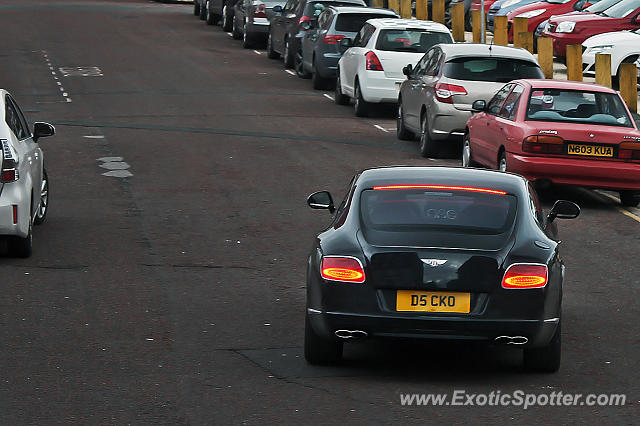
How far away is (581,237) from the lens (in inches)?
587

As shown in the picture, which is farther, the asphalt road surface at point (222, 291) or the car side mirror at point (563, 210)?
the car side mirror at point (563, 210)

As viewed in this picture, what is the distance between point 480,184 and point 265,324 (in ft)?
6.51

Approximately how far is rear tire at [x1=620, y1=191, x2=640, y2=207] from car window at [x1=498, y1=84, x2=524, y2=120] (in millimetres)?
1546

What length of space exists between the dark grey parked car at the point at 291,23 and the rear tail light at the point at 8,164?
19.1m

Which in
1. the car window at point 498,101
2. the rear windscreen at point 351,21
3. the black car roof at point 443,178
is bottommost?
the rear windscreen at point 351,21

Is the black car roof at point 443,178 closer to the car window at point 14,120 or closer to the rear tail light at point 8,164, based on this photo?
the rear tail light at point 8,164

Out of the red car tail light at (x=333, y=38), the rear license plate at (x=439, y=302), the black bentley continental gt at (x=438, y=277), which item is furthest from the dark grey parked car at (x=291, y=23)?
the rear license plate at (x=439, y=302)

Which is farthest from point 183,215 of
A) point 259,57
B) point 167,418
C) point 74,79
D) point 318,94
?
point 259,57

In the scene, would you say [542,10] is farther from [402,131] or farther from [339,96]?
[402,131]

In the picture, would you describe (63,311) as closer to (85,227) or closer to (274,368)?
(274,368)

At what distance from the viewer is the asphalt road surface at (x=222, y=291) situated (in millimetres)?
8352

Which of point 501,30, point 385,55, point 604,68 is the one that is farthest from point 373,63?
point 501,30

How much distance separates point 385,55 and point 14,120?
12.3m

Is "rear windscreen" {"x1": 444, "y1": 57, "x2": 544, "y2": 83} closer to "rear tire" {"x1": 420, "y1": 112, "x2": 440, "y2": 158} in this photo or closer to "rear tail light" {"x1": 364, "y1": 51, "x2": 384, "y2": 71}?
"rear tire" {"x1": 420, "y1": 112, "x2": 440, "y2": 158}
